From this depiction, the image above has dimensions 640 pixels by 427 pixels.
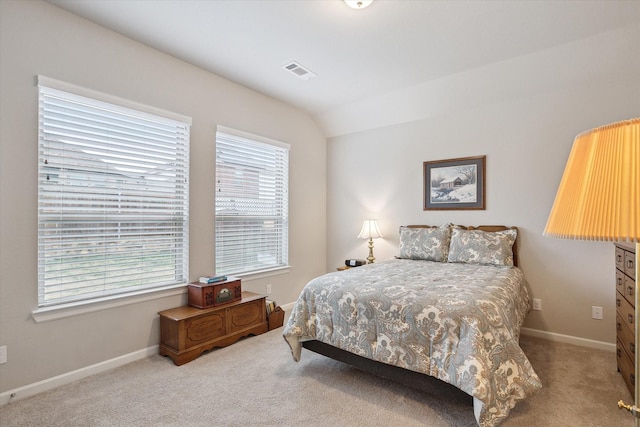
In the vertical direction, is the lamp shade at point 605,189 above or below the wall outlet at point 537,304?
above

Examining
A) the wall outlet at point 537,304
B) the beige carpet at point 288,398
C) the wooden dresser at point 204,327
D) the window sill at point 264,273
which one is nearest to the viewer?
the beige carpet at point 288,398

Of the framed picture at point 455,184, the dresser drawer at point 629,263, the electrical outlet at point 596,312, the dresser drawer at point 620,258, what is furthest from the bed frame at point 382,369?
the framed picture at point 455,184

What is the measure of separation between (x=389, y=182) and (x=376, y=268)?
5.32 ft

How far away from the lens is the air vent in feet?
10.6

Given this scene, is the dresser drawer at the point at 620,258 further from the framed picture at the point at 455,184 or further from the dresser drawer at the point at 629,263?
the framed picture at the point at 455,184

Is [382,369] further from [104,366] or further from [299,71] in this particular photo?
[299,71]

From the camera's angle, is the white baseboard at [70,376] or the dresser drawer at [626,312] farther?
the white baseboard at [70,376]

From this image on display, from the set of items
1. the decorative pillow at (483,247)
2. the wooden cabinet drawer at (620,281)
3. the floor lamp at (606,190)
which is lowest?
the wooden cabinet drawer at (620,281)

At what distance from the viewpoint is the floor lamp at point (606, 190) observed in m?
0.66

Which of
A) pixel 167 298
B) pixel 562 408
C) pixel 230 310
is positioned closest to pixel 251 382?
pixel 230 310

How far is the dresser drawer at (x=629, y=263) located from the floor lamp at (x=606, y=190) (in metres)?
1.72

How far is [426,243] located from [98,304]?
3.18 m

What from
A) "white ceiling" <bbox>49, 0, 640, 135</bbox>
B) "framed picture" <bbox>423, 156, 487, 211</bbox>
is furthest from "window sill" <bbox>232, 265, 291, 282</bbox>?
"white ceiling" <bbox>49, 0, 640, 135</bbox>

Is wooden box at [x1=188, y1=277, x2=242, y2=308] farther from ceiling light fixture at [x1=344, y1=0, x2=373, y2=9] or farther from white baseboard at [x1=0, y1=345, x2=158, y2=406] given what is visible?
ceiling light fixture at [x1=344, y1=0, x2=373, y2=9]
